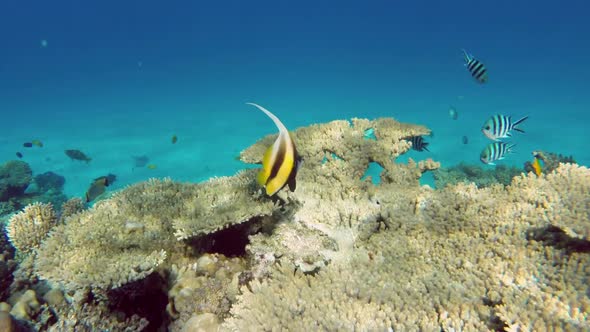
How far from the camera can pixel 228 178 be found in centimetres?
438

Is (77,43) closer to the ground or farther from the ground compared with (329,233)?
farther from the ground

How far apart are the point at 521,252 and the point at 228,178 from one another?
330cm

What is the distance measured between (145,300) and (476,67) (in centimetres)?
729

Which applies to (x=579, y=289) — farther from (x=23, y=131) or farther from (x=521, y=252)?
(x=23, y=131)

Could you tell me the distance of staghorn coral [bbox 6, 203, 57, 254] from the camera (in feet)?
14.3

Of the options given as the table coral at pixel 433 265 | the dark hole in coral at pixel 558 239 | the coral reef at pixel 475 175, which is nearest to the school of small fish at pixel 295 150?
the table coral at pixel 433 265

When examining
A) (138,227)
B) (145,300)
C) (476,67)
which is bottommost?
(145,300)

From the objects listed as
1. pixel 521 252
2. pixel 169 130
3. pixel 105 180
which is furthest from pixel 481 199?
pixel 169 130

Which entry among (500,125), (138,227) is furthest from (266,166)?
(500,125)

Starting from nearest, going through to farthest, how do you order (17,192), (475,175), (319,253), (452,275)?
(452,275) < (319,253) < (17,192) < (475,175)

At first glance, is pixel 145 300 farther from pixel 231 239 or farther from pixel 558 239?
pixel 558 239

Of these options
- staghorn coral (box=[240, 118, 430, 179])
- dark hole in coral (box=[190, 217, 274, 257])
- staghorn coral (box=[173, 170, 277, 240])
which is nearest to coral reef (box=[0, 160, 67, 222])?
staghorn coral (box=[173, 170, 277, 240])

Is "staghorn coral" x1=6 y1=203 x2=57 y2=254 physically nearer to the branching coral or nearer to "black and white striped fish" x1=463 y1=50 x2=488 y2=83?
the branching coral

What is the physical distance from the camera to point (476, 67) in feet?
22.4
